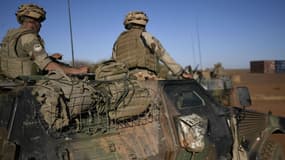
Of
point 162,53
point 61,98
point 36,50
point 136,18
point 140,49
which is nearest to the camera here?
point 61,98

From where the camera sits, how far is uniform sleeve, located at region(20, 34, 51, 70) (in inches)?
158

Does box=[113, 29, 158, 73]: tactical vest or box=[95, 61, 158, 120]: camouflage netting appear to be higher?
box=[113, 29, 158, 73]: tactical vest

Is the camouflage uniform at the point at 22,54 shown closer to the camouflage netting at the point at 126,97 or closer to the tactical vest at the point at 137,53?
the camouflage netting at the point at 126,97

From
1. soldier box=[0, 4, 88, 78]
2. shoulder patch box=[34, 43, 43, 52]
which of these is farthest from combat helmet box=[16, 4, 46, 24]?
shoulder patch box=[34, 43, 43, 52]

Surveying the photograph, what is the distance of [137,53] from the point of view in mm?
5230

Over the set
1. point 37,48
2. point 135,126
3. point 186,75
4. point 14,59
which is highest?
point 37,48

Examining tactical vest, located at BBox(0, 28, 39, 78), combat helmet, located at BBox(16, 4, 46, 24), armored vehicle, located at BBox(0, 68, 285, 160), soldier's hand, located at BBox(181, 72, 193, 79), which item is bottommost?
armored vehicle, located at BBox(0, 68, 285, 160)

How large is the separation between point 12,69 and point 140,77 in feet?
5.09

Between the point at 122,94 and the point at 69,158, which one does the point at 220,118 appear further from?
the point at 69,158

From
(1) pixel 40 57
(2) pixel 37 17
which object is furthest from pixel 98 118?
(2) pixel 37 17

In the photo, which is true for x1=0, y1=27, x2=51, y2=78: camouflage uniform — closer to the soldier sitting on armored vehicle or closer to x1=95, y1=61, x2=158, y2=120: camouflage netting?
the soldier sitting on armored vehicle

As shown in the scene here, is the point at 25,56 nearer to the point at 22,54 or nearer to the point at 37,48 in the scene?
the point at 22,54

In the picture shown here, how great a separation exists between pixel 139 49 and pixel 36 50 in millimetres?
1686

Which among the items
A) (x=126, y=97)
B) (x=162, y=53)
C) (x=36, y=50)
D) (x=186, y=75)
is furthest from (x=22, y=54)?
(x=186, y=75)
